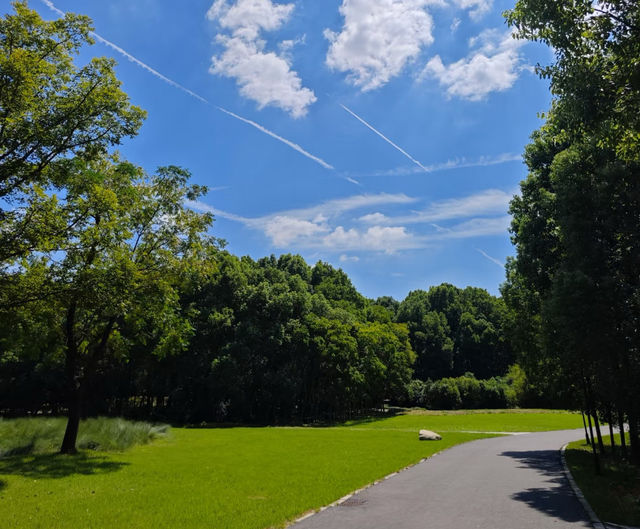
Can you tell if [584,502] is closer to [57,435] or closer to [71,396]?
[71,396]

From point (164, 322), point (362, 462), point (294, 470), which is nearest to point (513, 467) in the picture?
point (362, 462)

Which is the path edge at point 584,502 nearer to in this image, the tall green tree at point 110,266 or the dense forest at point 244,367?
the tall green tree at point 110,266

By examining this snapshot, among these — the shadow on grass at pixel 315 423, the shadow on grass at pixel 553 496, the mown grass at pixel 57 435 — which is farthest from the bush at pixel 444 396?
the mown grass at pixel 57 435

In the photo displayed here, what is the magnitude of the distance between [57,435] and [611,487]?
22829mm

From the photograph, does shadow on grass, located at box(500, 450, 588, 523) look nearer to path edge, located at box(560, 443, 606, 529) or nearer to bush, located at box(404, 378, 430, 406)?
path edge, located at box(560, 443, 606, 529)

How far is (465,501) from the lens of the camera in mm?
10438

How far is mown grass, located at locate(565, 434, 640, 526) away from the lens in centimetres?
918

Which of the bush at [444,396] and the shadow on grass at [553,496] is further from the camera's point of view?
the bush at [444,396]

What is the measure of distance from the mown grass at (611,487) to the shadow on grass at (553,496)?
1.22 feet

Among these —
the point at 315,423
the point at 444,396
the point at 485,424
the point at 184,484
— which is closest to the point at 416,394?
the point at 444,396

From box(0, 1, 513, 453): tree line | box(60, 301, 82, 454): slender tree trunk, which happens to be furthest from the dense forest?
box(60, 301, 82, 454): slender tree trunk

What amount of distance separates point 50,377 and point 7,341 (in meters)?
35.2

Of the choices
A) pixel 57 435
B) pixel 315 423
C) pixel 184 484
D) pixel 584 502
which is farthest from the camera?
pixel 315 423

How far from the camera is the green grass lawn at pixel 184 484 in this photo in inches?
352
